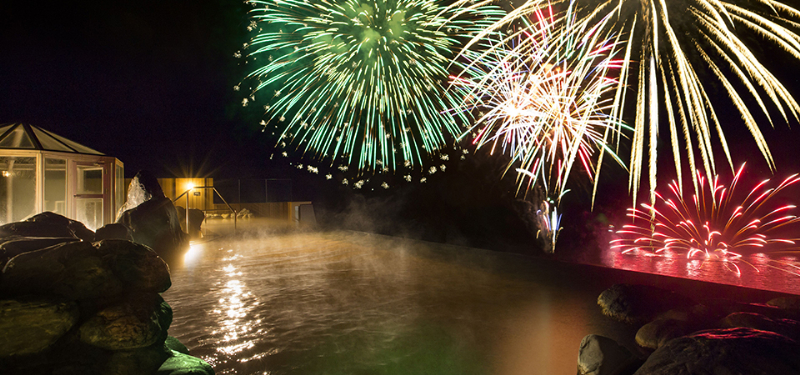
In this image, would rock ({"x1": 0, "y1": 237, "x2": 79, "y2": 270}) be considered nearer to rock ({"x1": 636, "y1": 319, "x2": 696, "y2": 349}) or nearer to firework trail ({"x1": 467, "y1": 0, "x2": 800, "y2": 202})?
firework trail ({"x1": 467, "y1": 0, "x2": 800, "y2": 202})

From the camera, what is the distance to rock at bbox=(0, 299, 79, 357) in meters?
2.87

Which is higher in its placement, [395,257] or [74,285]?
[74,285]

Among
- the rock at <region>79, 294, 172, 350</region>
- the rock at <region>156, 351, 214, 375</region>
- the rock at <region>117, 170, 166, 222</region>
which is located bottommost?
the rock at <region>156, 351, 214, 375</region>

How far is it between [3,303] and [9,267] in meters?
0.30

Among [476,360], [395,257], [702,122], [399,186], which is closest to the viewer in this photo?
[476,360]

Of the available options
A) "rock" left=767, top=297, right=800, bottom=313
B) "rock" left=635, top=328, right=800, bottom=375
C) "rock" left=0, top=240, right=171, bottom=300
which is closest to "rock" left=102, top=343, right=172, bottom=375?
"rock" left=0, top=240, right=171, bottom=300

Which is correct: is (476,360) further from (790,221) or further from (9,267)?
(790,221)

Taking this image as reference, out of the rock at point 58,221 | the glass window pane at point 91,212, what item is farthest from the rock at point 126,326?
the glass window pane at point 91,212

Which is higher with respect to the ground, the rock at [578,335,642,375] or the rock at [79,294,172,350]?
the rock at [79,294,172,350]

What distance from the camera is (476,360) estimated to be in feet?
12.8

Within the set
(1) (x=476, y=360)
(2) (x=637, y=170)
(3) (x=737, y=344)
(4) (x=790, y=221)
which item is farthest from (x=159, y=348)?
(4) (x=790, y=221)

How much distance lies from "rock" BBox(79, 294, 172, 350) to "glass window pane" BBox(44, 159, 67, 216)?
270 inches

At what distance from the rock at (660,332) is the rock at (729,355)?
1.07 metres

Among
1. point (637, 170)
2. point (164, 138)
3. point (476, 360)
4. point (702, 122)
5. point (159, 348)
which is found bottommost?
point (476, 360)
